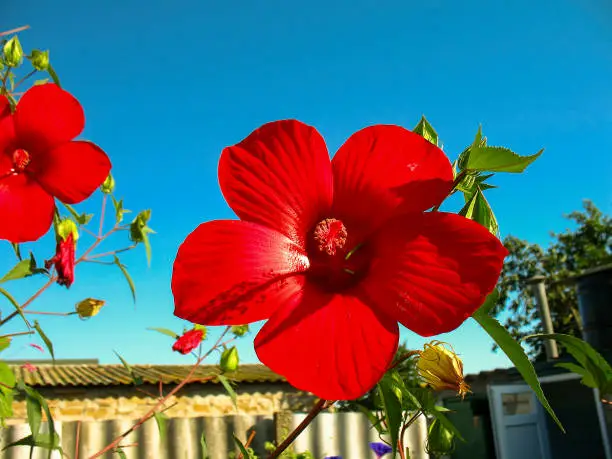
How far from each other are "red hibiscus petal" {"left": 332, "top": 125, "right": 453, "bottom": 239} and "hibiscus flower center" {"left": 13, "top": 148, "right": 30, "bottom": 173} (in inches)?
14.4

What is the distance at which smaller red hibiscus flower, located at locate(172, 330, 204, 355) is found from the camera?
999 millimetres

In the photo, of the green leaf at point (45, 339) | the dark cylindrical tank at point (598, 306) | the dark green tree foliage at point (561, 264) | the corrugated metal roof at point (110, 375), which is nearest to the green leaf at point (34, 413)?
the green leaf at point (45, 339)

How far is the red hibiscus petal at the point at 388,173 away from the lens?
0.73ft

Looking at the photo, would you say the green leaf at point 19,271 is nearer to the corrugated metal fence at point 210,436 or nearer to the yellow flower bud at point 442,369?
the yellow flower bud at point 442,369

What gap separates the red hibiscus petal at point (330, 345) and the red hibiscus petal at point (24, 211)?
32 centimetres

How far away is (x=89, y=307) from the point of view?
2.66 feet

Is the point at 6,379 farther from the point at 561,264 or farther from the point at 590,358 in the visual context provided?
the point at 561,264

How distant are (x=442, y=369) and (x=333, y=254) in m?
0.12

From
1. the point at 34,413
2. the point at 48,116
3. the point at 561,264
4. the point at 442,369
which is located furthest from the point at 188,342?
the point at 561,264

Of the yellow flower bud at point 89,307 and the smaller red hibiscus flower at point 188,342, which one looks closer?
the yellow flower bud at point 89,307

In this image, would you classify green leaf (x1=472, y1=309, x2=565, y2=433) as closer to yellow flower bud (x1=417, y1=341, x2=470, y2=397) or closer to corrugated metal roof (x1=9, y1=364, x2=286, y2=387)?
yellow flower bud (x1=417, y1=341, x2=470, y2=397)

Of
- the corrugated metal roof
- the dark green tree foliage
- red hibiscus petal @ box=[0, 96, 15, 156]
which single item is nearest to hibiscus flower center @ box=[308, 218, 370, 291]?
red hibiscus petal @ box=[0, 96, 15, 156]

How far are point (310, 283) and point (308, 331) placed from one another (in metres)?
0.04

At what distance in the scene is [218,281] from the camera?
0.71 ft
